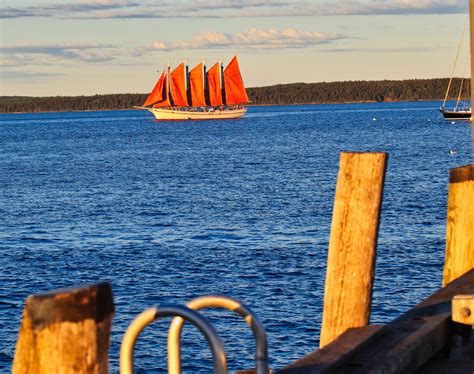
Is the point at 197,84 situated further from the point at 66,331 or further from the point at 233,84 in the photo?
the point at 66,331

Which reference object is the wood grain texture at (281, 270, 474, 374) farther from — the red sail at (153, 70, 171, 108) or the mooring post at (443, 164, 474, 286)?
the red sail at (153, 70, 171, 108)

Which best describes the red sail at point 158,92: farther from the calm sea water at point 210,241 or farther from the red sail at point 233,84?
the calm sea water at point 210,241

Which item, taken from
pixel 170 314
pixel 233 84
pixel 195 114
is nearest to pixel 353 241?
pixel 170 314

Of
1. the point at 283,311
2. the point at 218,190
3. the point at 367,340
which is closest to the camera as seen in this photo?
the point at 367,340

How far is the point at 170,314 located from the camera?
3.11 m

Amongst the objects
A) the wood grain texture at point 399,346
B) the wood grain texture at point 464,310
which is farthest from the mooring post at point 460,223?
the wood grain texture at point 464,310

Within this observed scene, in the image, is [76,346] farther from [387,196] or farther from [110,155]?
[110,155]

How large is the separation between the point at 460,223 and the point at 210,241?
22.5 metres

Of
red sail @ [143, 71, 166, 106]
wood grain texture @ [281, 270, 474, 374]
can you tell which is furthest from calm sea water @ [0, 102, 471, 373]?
red sail @ [143, 71, 166, 106]

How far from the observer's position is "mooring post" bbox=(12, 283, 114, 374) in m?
2.51

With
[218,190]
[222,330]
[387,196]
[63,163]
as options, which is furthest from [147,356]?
[63,163]

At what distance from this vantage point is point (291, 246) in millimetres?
26719

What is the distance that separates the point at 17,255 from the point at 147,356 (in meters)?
12.2

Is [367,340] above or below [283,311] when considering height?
above
